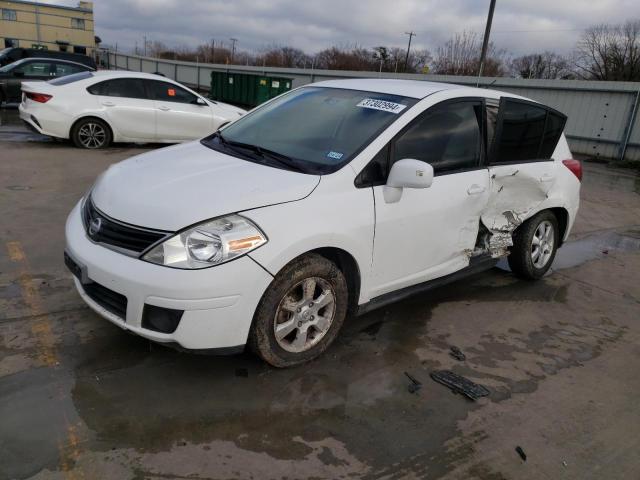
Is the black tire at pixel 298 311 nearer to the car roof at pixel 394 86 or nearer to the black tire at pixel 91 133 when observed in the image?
the car roof at pixel 394 86

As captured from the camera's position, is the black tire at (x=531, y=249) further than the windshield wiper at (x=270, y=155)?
Yes

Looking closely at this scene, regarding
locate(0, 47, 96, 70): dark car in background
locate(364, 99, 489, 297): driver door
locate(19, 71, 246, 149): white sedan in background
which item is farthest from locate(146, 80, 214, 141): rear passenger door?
locate(0, 47, 96, 70): dark car in background

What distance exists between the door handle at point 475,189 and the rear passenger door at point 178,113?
25.3 ft

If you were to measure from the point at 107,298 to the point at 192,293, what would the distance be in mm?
595

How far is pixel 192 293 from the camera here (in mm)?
2629

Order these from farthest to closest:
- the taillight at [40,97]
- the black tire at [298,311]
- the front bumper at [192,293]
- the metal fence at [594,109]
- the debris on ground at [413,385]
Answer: the metal fence at [594,109], the taillight at [40,97], the debris on ground at [413,385], the black tire at [298,311], the front bumper at [192,293]

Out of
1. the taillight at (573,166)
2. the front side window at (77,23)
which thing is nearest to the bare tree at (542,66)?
the taillight at (573,166)

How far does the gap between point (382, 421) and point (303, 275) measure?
0.91 m

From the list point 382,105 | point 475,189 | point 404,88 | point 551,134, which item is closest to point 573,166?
point 551,134

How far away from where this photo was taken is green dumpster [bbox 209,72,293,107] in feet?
72.2

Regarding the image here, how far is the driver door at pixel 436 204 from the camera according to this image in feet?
11.2

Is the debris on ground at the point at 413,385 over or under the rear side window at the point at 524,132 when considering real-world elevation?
under

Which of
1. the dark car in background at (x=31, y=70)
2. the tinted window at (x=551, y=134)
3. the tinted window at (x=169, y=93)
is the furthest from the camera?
the dark car in background at (x=31, y=70)

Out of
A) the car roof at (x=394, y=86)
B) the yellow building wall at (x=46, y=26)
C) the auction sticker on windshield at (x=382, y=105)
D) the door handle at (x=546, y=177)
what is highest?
the yellow building wall at (x=46, y=26)
